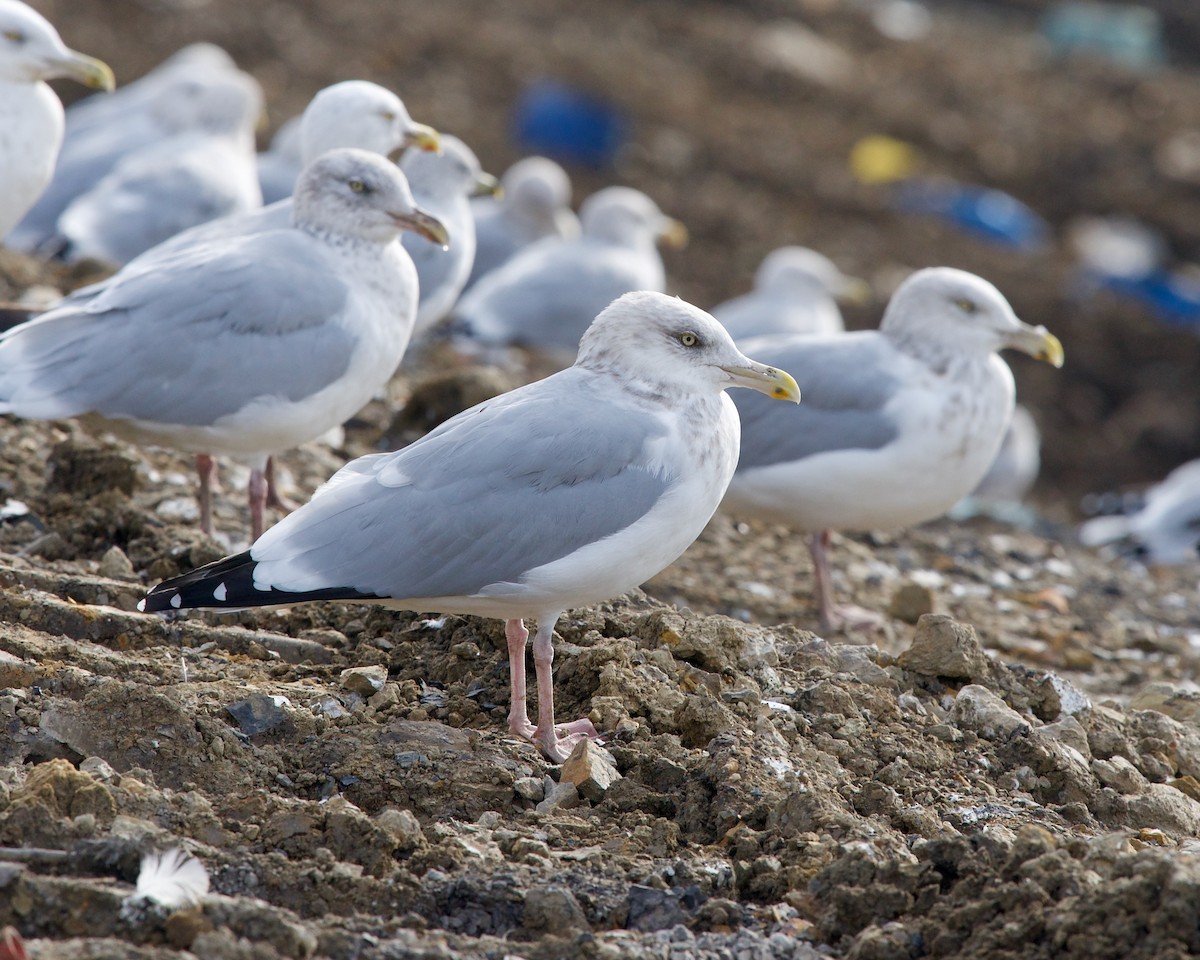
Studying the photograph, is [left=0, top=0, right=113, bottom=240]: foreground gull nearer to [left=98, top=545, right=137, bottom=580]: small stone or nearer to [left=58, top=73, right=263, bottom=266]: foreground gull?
[left=58, top=73, right=263, bottom=266]: foreground gull

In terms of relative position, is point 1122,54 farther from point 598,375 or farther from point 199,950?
point 199,950

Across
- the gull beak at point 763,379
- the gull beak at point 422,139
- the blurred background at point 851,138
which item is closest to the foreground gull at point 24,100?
the gull beak at point 422,139

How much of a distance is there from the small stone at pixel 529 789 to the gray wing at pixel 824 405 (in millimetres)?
2623

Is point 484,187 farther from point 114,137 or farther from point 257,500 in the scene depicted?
point 114,137

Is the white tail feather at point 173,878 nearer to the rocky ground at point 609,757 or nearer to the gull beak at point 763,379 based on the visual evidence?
the rocky ground at point 609,757

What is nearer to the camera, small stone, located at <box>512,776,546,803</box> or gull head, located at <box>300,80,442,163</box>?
small stone, located at <box>512,776,546,803</box>

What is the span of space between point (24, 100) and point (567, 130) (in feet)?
28.2

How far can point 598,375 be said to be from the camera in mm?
4434

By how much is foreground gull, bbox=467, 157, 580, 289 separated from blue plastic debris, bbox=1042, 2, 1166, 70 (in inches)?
393

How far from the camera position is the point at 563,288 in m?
10.2

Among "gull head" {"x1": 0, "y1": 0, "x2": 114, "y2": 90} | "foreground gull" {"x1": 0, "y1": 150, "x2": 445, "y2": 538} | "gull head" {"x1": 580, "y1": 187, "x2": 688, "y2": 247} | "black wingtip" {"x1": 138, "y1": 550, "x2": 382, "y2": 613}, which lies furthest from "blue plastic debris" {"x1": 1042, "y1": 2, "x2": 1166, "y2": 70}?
"black wingtip" {"x1": 138, "y1": 550, "x2": 382, "y2": 613}

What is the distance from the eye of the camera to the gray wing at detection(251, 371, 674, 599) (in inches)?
164

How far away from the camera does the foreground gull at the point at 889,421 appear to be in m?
6.25

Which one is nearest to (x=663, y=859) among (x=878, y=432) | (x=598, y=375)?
(x=598, y=375)
